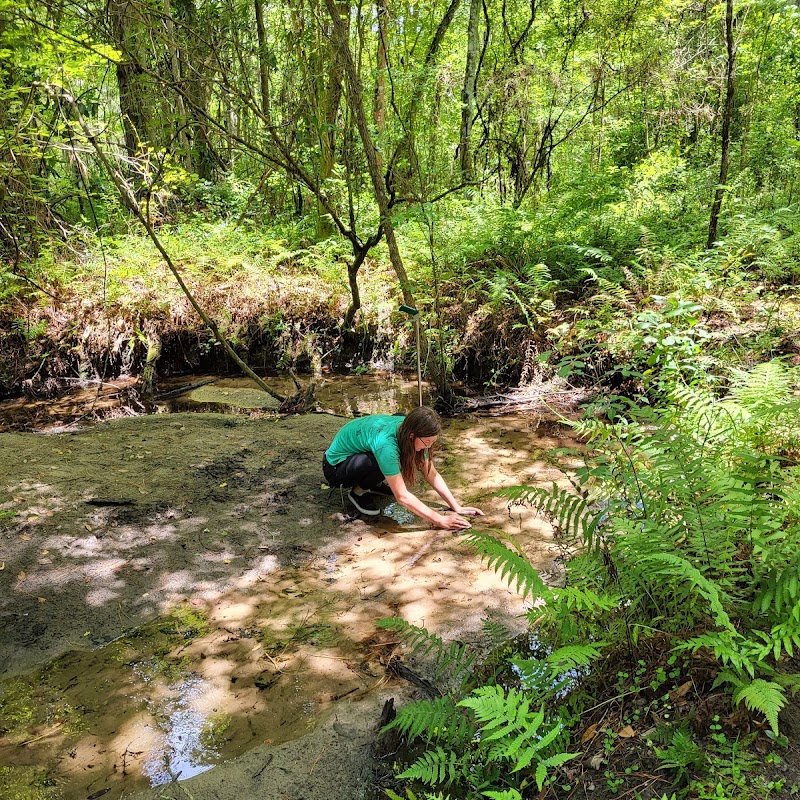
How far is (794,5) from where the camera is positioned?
9.74 m

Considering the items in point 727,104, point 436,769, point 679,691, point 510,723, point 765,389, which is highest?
point 727,104

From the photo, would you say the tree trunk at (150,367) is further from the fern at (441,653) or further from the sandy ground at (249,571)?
the fern at (441,653)

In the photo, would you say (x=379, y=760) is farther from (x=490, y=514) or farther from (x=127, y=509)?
(x=127, y=509)

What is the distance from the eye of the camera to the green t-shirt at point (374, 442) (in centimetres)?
470

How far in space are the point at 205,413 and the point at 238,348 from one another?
2172 millimetres

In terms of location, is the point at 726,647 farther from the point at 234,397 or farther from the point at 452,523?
the point at 234,397

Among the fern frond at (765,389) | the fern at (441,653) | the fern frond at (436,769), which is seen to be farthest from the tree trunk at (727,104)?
the fern frond at (436,769)

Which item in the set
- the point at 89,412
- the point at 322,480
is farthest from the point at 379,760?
the point at 89,412

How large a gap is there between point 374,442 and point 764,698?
3259 mm

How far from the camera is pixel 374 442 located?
488 cm

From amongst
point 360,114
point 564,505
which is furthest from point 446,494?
point 360,114

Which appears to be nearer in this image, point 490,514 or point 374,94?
point 490,514

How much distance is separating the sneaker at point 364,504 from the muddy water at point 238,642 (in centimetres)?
10

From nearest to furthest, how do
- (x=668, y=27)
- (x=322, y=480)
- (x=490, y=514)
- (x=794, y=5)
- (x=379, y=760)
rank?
(x=379, y=760) < (x=490, y=514) < (x=322, y=480) < (x=794, y=5) < (x=668, y=27)
